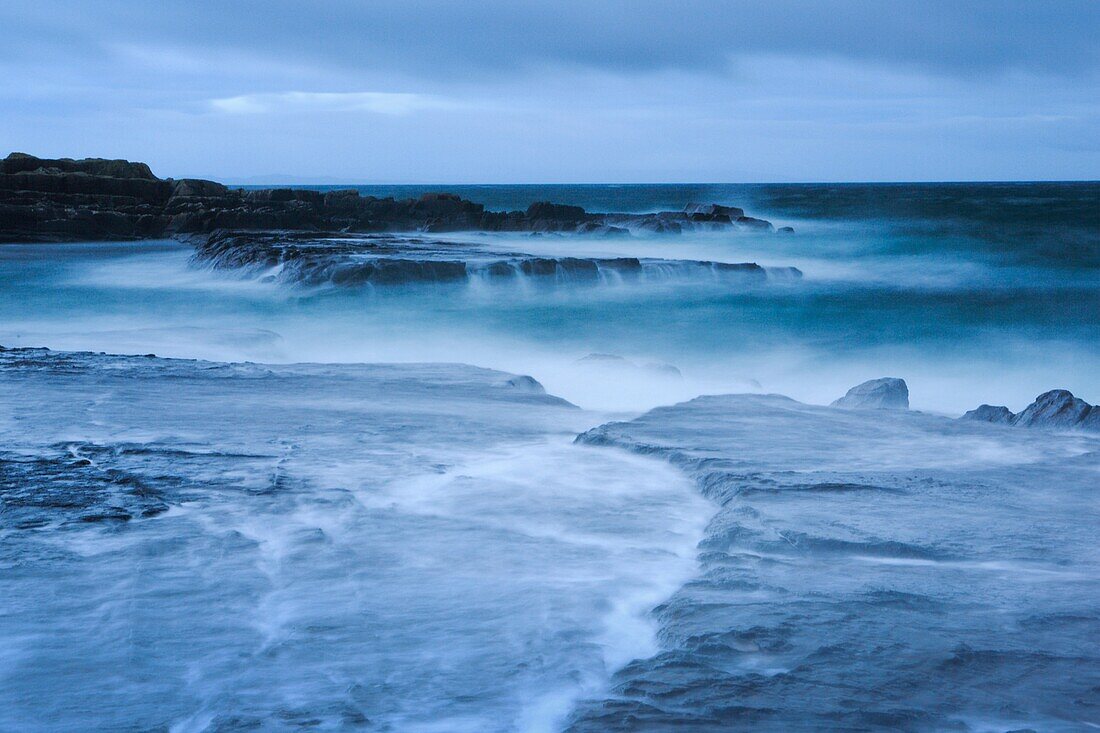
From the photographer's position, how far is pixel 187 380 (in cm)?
775

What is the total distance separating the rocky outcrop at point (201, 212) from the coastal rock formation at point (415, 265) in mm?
7010

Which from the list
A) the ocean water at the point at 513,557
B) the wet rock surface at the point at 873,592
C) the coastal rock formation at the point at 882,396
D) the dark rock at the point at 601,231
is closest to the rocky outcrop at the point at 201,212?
the dark rock at the point at 601,231

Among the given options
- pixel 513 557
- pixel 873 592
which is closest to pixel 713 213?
pixel 513 557

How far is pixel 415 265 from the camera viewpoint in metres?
19.0

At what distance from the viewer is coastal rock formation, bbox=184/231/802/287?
18719 millimetres

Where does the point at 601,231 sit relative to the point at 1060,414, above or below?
above

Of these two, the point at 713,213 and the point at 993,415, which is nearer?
the point at 993,415

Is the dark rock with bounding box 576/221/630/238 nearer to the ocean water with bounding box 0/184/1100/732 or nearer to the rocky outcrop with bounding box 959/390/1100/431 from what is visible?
the ocean water with bounding box 0/184/1100/732

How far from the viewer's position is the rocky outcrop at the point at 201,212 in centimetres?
3122

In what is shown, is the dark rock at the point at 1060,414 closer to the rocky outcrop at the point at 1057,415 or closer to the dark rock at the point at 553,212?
the rocky outcrop at the point at 1057,415

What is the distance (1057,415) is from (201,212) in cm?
3017

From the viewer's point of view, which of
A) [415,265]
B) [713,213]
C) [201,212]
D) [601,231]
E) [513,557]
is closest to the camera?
[513,557]

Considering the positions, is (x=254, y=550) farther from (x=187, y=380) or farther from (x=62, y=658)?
(x=187, y=380)

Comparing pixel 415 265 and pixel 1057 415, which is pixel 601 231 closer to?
pixel 415 265
